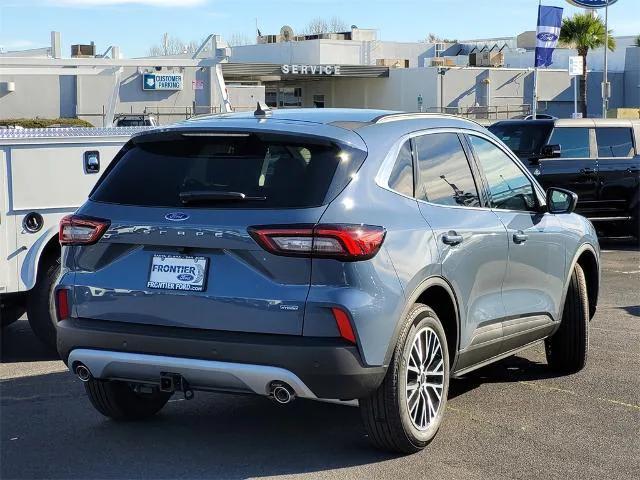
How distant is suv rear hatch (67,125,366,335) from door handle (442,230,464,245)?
0.74 meters

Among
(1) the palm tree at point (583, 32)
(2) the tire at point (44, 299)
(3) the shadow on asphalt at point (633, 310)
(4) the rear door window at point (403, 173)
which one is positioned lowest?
(3) the shadow on asphalt at point (633, 310)

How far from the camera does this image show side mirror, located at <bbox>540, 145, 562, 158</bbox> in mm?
15492

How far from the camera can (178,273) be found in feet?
17.1

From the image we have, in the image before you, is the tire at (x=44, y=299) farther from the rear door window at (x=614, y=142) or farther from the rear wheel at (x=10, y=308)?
the rear door window at (x=614, y=142)

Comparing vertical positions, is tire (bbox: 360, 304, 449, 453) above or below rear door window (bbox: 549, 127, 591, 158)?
below

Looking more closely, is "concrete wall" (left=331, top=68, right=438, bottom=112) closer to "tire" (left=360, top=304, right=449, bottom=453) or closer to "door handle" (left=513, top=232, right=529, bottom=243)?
"door handle" (left=513, top=232, right=529, bottom=243)

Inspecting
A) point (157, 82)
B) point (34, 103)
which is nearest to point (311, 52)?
point (34, 103)

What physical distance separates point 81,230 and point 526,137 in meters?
11.5

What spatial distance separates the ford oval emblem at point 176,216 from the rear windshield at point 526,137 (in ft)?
36.3

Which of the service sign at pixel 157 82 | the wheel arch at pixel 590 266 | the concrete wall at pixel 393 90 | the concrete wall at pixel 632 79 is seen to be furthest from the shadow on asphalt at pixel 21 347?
the concrete wall at pixel 632 79

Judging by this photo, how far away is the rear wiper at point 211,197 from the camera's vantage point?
5.19 meters

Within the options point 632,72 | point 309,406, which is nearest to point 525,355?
point 309,406

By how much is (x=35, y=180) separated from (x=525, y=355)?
4003mm

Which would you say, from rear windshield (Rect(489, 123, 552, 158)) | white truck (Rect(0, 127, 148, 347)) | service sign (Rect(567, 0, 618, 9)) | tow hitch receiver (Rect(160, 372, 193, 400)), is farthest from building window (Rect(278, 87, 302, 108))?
tow hitch receiver (Rect(160, 372, 193, 400))
